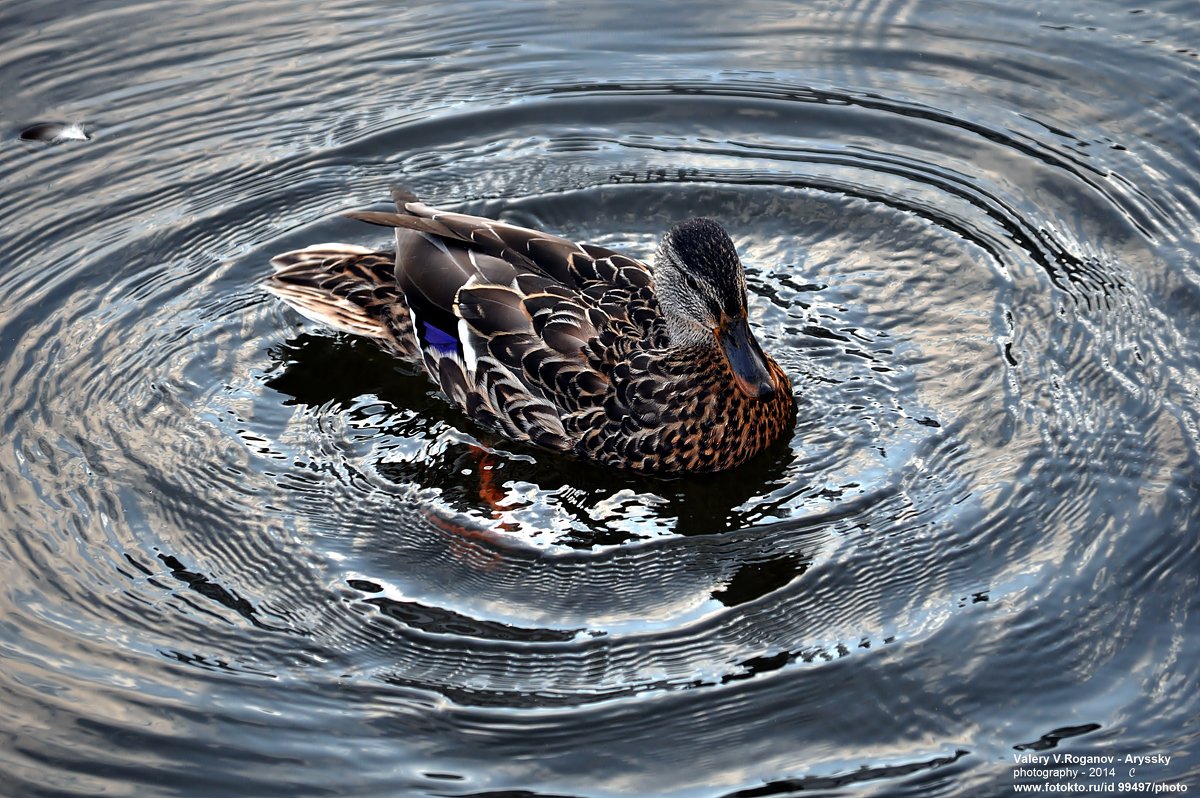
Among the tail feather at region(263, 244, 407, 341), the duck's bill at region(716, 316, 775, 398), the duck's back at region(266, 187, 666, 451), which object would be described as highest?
the tail feather at region(263, 244, 407, 341)

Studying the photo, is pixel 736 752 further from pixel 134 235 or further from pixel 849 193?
pixel 134 235

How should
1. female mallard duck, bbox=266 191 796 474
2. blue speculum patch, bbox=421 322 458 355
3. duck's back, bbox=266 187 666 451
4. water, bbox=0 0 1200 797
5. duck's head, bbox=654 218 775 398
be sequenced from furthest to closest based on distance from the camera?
blue speculum patch, bbox=421 322 458 355 → duck's back, bbox=266 187 666 451 → female mallard duck, bbox=266 191 796 474 → duck's head, bbox=654 218 775 398 → water, bbox=0 0 1200 797

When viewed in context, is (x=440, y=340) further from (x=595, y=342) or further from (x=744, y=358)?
(x=744, y=358)

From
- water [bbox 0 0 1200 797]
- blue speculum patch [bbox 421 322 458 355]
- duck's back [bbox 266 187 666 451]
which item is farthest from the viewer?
blue speculum patch [bbox 421 322 458 355]

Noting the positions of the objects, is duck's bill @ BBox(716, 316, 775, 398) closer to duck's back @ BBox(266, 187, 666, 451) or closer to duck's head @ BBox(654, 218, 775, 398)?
duck's head @ BBox(654, 218, 775, 398)

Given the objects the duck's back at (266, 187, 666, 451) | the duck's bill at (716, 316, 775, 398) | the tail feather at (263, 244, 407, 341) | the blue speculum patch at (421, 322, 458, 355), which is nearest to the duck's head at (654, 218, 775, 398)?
the duck's bill at (716, 316, 775, 398)

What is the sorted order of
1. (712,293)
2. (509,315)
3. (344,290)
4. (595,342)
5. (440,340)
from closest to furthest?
(712,293)
(595,342)
(509,315)
(440,340)
(344,290)

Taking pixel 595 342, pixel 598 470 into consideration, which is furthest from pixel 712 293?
pixel 598 470

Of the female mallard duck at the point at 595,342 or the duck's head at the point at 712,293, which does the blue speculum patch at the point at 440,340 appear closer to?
the female mallard duck at the point at 595,342
